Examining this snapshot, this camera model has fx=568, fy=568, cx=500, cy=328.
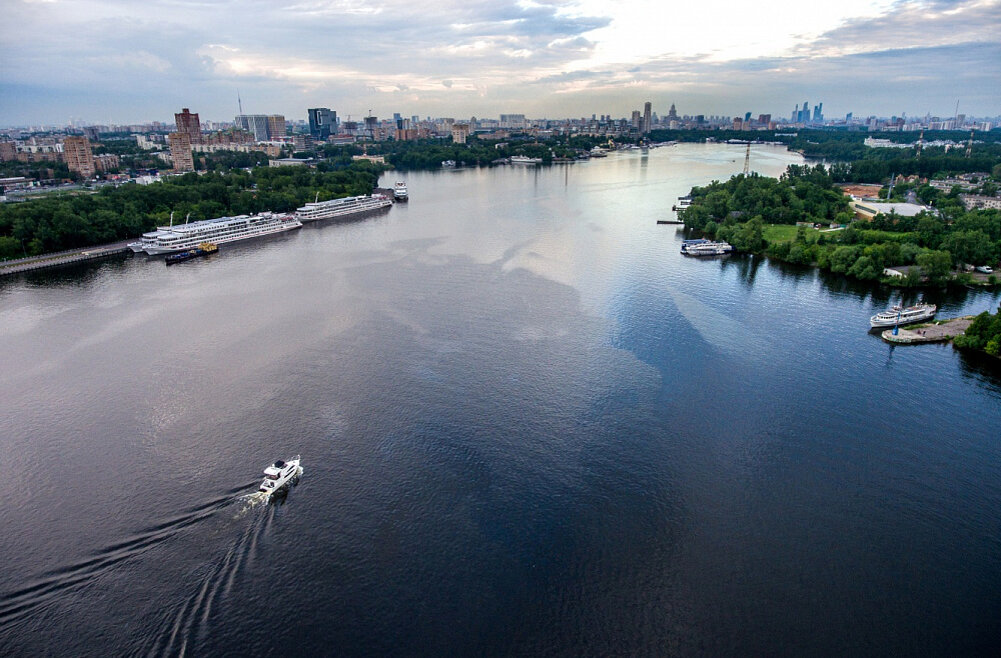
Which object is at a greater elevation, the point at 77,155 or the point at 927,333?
the point at 77,155

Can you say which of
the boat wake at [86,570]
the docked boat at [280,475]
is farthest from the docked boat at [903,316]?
the boat wake at [86,570]

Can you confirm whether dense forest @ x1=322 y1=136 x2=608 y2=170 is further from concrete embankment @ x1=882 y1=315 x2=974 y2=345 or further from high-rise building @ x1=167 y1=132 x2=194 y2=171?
concrete embankment @ x1=882 y1=315 x2=974 y2=345

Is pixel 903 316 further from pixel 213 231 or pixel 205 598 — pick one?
pixel 213 231

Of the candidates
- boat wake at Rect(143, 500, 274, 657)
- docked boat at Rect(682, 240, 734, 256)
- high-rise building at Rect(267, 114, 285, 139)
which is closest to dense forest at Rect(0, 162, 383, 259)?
boat wake at Rect(143, 500, 274, 657)

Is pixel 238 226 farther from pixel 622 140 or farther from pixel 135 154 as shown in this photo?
pixel 622 140

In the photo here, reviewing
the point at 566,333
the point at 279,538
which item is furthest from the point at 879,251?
the point at 279,538

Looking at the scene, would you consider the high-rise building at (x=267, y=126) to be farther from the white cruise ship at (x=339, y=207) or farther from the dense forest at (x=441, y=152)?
the white cruise ship at (x=339, y=207)

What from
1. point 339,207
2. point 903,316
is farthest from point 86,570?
point 339,207
